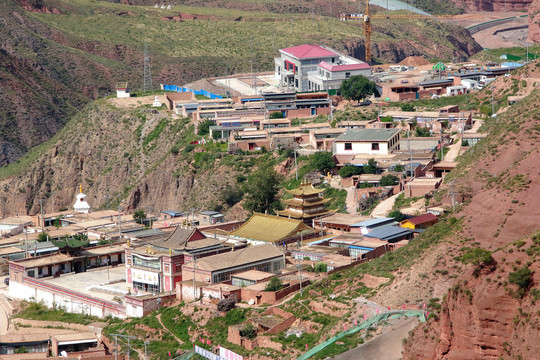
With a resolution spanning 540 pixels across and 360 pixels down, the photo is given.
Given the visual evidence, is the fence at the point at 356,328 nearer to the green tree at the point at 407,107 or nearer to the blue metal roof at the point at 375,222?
the blue metal roof at the point at 375,222

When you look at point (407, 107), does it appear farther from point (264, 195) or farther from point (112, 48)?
point (112, 48)

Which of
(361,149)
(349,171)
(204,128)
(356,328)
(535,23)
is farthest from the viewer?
(535,23)

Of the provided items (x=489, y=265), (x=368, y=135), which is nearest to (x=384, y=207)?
(x=368, y=135)

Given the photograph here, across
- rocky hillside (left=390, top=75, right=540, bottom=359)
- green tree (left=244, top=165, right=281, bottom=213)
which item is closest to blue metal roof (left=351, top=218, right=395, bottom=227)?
rocky hillside (left=390, top=75, right=540, bottom=359)

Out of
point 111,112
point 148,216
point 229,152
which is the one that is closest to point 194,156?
point 229,152

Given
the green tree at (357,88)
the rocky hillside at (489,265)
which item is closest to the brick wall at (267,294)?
the rocky hillside at (489,265)
